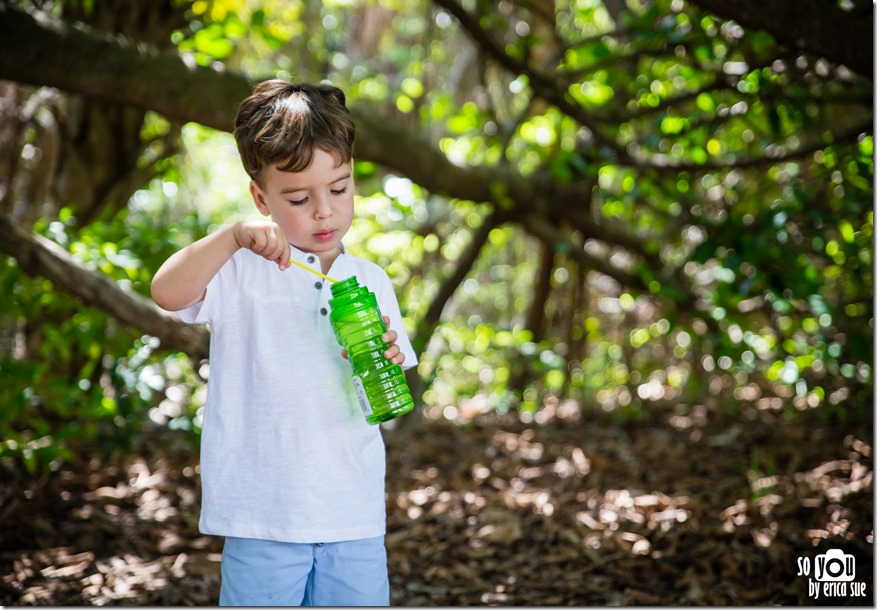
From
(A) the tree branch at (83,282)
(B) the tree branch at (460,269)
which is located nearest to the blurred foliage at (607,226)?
(B) the tree branch at (460,269)

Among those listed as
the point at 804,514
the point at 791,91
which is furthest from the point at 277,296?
the point at 791,91

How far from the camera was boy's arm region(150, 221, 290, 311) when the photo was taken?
1532 mm

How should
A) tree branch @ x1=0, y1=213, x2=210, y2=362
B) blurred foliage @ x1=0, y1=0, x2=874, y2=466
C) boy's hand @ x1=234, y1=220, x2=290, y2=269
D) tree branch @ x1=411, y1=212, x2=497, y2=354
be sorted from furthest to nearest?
tree branch @ x1=411, y1=212, x2=497, y2=354 → blurred foliage @ x1=0, y1=0, x2=874, y2=466 → tree branch @ x1=0, y1=213, x2=210, y2=362 → boy's hand @ x1=234, y1=220, x2=290, y2=269

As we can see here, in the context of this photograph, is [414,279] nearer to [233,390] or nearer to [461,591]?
[461,591]

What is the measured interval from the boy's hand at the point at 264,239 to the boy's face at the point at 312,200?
0.31 ft

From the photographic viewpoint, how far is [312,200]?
163 cm

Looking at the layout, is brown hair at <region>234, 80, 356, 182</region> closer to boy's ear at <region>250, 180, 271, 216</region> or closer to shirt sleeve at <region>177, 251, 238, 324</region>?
boy's ear at <region>250, 180, 271, 216</region>

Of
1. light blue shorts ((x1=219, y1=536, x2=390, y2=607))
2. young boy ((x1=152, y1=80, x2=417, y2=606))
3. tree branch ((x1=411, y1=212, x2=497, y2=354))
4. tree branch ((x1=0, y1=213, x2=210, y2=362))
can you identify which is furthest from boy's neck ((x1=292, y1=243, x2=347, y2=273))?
tree branch ((x1=411, y1=212, x2=497, y2=354))

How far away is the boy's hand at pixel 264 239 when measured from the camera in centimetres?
152

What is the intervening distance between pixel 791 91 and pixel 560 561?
201cm

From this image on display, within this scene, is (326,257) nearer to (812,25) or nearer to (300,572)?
(300,572)

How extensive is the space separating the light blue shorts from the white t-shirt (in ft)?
0.13

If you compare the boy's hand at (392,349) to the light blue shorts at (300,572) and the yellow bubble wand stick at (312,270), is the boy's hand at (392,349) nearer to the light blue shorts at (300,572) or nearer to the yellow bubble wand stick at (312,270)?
the yellow bubble wand stick at (312,270)

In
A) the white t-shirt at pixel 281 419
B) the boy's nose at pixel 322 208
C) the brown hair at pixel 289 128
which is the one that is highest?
the brown hair at pixel 289 128
